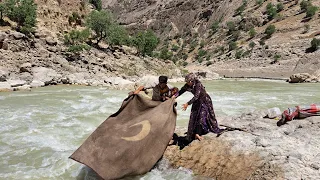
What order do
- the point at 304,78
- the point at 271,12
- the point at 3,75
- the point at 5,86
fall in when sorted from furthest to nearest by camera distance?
the point at 271,12 → the point at 304,78 → the point at 3,75 → the point at 5,86

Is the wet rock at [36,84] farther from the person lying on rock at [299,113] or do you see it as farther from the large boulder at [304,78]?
the large boulder at [304,78]

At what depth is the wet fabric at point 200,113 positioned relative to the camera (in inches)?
184

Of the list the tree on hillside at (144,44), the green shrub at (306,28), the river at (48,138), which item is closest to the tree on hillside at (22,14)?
the tree on hillside at (144,44)

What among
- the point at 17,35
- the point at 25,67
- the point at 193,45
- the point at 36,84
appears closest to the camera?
the point at 36,84

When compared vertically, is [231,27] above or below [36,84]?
above

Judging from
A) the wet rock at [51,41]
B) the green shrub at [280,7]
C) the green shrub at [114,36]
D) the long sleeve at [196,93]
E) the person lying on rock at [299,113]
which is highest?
the green shrub at [280,7]

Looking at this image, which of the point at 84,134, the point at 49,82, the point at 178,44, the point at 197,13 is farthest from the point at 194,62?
the point at 84,134

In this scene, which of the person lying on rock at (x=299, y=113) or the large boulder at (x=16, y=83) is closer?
the person lying on rock at (x=299, y=113)

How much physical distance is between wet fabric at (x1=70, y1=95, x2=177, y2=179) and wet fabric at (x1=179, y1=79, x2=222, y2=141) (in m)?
0.33

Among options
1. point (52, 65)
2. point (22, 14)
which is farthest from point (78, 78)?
point (22, 14)

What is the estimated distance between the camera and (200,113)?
4738 mm

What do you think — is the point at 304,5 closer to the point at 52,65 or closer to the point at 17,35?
the point at 52,65

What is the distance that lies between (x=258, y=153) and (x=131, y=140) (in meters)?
1.80

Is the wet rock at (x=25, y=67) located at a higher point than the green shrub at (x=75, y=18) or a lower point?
lower
